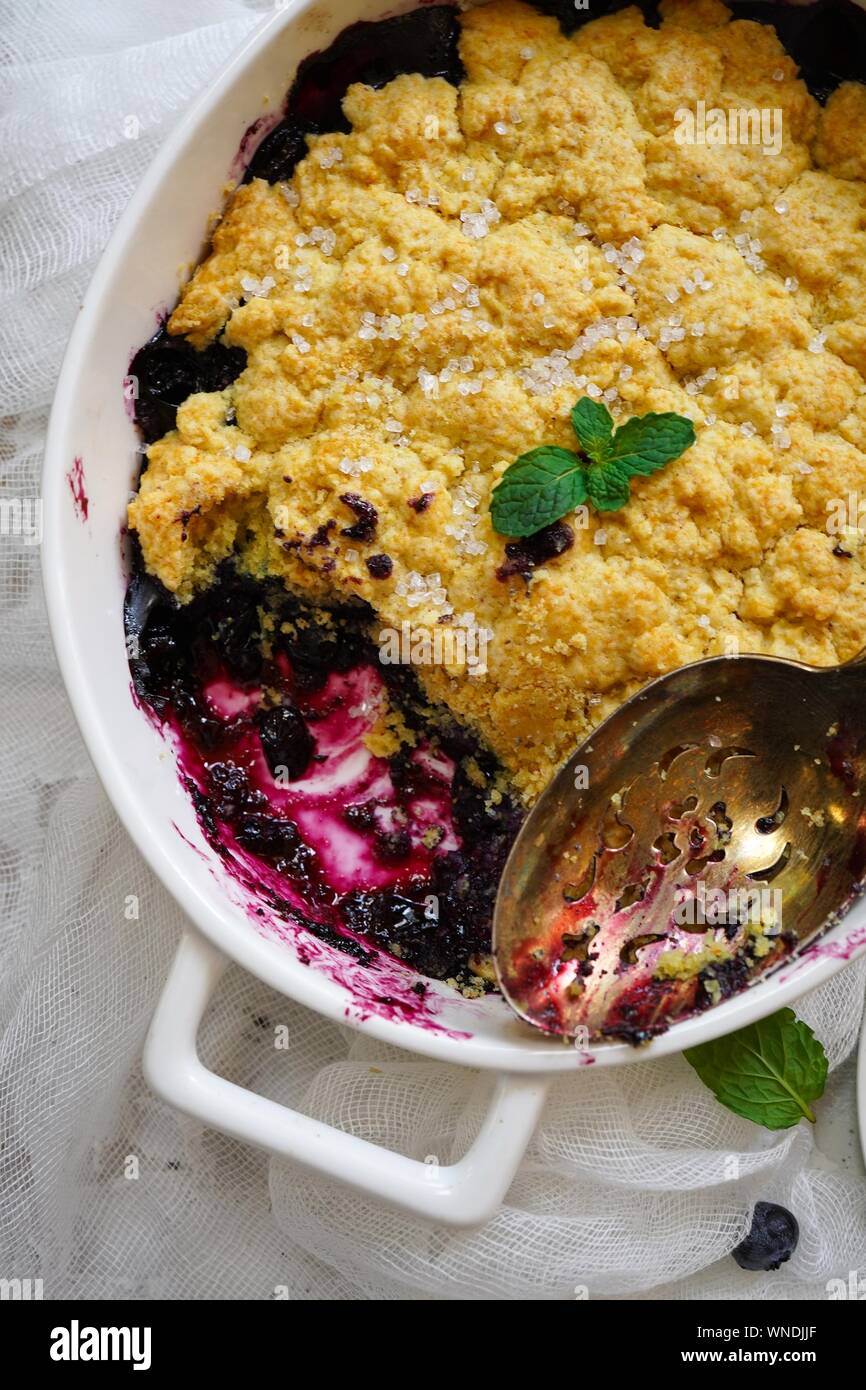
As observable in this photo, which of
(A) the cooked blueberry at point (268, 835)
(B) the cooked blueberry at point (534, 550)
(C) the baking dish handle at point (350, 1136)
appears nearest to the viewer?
(C) the baking dish handle at point (350, 1136)

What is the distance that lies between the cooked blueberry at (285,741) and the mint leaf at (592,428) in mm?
782

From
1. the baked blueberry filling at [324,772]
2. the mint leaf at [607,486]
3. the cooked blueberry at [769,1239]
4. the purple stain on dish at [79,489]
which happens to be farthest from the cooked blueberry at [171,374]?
the cooked blueberry at [769,1239]

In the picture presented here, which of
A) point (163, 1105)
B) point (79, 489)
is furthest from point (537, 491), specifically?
point (163, 1105)

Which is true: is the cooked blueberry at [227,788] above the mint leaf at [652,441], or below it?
below

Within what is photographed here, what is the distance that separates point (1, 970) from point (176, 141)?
1747 mm

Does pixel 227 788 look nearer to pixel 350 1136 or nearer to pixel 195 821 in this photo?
pixel 195 821

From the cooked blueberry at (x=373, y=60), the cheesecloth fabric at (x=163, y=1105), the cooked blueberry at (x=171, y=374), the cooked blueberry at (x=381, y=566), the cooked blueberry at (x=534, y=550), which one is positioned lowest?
the cheesecloth fabric at (x=163, y=1105)

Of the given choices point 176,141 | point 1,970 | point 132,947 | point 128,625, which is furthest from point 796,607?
point 1,970

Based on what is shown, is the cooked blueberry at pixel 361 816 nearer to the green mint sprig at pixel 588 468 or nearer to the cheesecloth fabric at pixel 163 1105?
the cheesecloth fabric at pixel 163 1105

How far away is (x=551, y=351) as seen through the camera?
2021mm

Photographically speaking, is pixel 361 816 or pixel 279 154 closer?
pixel 279 154

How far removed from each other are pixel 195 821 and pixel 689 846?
907 millimetres

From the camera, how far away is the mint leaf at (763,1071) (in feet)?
7.57

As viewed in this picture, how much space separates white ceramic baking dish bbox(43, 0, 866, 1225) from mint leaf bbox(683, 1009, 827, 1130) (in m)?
0.46
